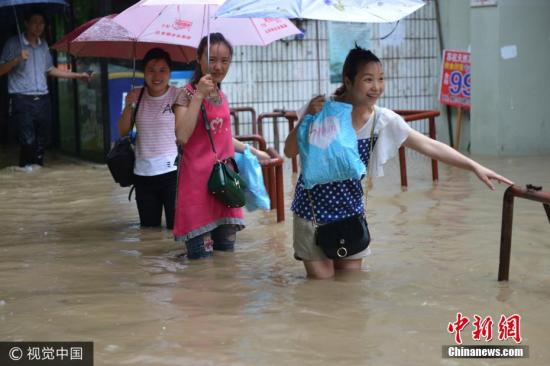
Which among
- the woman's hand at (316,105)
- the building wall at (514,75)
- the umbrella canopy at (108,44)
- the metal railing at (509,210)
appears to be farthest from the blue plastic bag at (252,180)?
the building wall at (514,75)

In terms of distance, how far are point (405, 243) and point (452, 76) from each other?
7029 millimetres

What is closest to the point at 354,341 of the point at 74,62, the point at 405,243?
the point at 405,243

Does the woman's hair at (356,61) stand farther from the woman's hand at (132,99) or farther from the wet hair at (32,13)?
the wet hair at (32,13)

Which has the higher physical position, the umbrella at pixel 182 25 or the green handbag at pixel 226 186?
the umbrella at pixel 182 25

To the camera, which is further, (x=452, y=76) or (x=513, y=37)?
(x=452, y=76)

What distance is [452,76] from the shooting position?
14.2m

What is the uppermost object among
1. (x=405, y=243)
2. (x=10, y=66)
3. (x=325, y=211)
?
(x=10, y=66)

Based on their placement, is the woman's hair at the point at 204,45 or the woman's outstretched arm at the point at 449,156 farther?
the woman's hair at the point at 204,45

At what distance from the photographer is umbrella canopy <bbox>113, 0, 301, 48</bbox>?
756 cm

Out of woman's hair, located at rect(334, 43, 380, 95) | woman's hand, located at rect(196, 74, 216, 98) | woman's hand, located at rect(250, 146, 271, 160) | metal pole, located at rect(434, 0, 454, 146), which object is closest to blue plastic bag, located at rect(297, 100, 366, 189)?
woman's hair, located at rect(334, 43, 380, 95)

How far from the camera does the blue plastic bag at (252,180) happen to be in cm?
750

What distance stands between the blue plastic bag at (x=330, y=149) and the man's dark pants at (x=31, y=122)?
7.44 meters

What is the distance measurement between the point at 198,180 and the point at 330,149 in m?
1.31

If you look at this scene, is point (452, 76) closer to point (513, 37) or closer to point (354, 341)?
point (513, 37)
